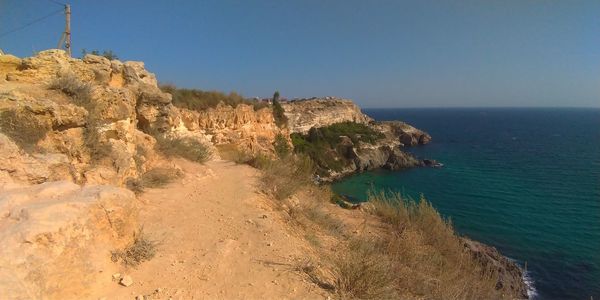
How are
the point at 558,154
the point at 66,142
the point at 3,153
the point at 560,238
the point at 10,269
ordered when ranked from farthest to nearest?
the point at 558,154
the point at 560,238
the point at 66,142
the point at 3,153
the point at 10,269

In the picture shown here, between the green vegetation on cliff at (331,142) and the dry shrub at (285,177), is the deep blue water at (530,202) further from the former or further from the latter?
the dry shrub at (285,177)

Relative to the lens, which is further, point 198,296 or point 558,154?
point 558,154

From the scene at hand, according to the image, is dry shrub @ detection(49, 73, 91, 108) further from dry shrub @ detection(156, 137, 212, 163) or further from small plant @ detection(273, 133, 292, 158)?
small plant @ detection(273, 133, 292, 158)

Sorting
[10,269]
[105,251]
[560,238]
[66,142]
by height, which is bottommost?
[560,238]

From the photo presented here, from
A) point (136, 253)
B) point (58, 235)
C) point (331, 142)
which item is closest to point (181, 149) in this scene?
point (136, 253)

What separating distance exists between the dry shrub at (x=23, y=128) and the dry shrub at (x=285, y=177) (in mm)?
4617

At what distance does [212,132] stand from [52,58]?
40.6 ft

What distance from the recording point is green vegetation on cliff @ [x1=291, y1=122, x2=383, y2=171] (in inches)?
1506

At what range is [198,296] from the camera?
3604mm

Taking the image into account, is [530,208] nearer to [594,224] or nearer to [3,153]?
[594,224]

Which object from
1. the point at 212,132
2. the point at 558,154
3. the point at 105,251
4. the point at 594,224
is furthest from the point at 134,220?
the point at 558,154

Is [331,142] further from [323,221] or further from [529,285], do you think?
[323,221]

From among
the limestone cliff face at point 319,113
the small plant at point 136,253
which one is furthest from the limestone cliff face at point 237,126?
the limestone cliff face at point 319,113

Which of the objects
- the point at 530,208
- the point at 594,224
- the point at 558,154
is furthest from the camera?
the point at 558,154
